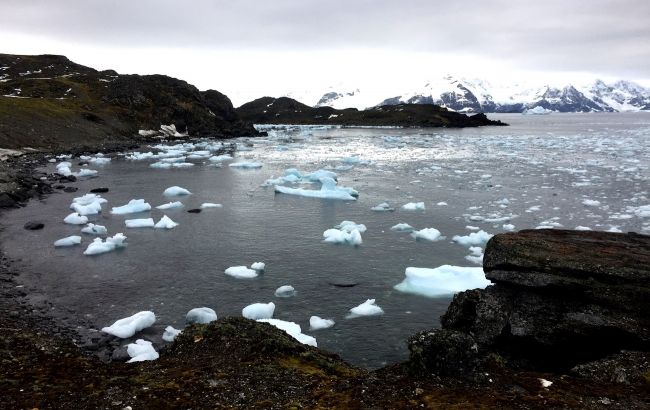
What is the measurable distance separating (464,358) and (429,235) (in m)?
13.7

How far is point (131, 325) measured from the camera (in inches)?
462

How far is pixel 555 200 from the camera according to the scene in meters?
28.2

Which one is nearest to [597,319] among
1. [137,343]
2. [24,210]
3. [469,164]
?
[137,343]

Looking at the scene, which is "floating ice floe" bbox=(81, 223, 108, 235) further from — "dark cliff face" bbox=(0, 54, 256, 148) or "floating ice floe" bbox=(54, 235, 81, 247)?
"dark cliff face" bbox=(0, 54, 256, 148)

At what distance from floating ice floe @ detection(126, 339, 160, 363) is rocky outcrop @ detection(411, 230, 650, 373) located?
248 inches

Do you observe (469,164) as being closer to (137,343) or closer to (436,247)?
(436,247)

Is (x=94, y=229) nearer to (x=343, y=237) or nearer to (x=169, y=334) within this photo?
(x=343, y=237)

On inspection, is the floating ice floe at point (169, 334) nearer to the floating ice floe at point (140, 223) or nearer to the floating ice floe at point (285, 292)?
the floating ice floe at point (285, 292)

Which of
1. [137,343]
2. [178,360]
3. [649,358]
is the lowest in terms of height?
[137,343]

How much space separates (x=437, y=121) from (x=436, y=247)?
136 meters

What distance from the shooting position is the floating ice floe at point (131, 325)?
38.1 feet

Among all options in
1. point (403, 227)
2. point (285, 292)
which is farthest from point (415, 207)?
point (285, 292)

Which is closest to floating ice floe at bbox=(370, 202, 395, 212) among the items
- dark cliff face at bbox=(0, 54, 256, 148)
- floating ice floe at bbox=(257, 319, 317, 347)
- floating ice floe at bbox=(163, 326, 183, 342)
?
floating ice floe at bbox=(257, 319, 317, 347)

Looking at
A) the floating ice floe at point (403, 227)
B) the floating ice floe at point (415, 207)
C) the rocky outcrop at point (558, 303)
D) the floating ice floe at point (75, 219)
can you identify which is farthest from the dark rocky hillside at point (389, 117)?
the rocky outcrop at point (558, 303)
